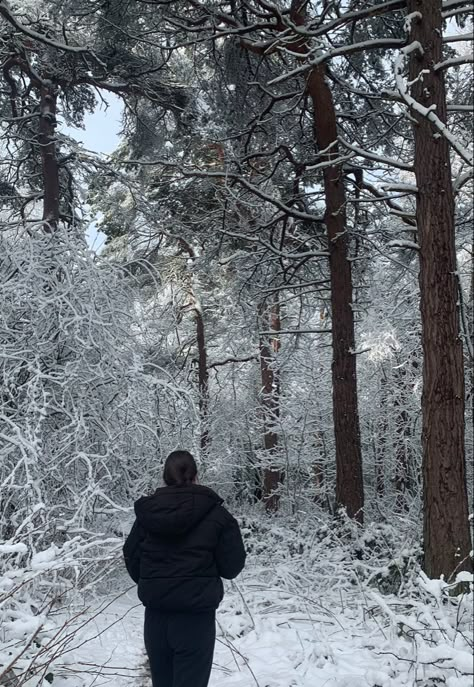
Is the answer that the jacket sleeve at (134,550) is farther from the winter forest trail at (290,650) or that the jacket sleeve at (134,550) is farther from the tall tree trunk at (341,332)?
the tall tree trunk at (341,332)

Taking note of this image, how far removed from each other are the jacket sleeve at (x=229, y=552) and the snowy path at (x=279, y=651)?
836 millimetres

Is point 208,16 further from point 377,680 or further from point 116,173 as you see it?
point 377,680

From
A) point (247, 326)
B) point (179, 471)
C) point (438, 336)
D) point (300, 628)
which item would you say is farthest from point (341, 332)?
point (179, 471)

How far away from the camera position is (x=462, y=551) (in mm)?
5469

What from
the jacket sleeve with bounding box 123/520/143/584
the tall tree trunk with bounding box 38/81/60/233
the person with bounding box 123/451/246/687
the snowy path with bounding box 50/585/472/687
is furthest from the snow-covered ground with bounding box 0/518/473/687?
the tall tree trunk with bounding box 38/81/60/233

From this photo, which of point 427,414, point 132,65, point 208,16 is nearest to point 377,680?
point 427,414

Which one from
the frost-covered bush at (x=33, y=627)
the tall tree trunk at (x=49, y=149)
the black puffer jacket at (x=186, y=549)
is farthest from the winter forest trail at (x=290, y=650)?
the tall tree trunk at (x=49, y=149)

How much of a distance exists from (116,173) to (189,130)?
4.50 ft

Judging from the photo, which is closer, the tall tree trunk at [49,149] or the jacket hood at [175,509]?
the jacket hood at [175,509]

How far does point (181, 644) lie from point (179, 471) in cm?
89

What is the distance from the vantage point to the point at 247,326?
47.1ft

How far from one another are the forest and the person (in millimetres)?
388

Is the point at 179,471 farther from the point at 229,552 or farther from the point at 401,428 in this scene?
the point at 401,428

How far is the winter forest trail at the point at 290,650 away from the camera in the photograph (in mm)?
3959
